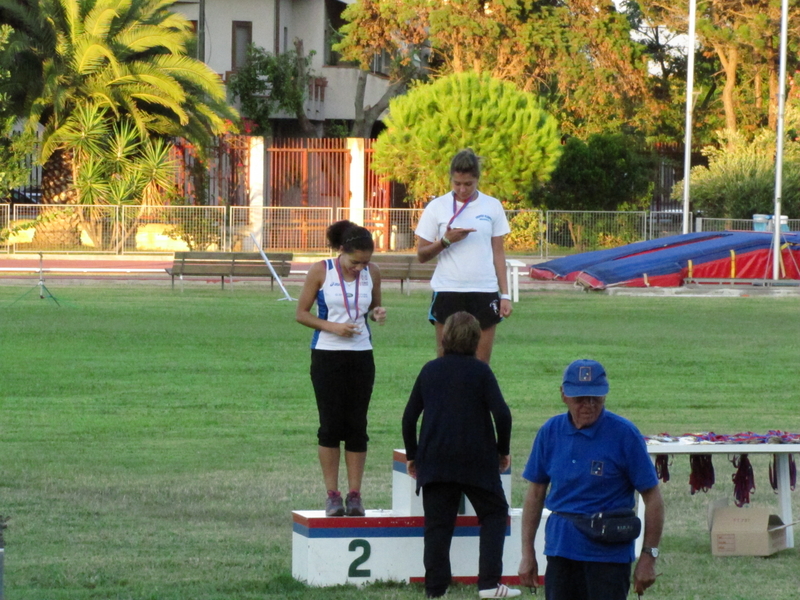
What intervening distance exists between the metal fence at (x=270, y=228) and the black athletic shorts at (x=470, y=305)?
3141 centimetres

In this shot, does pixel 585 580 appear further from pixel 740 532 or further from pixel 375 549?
pixel 740 532

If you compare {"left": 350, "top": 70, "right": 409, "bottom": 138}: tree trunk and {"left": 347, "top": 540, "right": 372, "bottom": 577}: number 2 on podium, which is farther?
{"left": 350, "top": 70, "right": 409, "bottom": 138}: tree trunk

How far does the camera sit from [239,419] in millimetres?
13141

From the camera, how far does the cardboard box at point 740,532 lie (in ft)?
25.5

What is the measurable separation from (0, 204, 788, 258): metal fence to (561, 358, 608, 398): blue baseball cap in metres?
34.5

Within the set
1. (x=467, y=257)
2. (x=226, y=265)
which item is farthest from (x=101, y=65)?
(x=467, y=257)

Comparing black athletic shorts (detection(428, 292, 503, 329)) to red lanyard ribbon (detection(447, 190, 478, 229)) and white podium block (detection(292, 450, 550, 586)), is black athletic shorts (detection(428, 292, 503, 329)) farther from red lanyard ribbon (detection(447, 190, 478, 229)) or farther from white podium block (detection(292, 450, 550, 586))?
white podium block (detection(292, 450, 550, 586))

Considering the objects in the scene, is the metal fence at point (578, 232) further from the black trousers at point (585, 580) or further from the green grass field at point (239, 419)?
the black trousers at point (585, 580)

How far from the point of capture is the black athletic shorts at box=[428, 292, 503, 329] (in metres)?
8.30

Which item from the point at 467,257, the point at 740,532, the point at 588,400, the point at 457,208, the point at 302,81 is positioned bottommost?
the point at 740,532

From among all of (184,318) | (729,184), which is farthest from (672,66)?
(184,318)

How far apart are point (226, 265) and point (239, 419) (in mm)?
17755

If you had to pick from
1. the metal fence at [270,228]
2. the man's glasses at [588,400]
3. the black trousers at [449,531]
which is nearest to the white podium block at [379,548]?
the black trousers at [449,531]

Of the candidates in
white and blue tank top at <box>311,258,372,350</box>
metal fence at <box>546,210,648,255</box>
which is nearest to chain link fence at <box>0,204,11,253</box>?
metal fence at <box>546,210,648,255</box>
